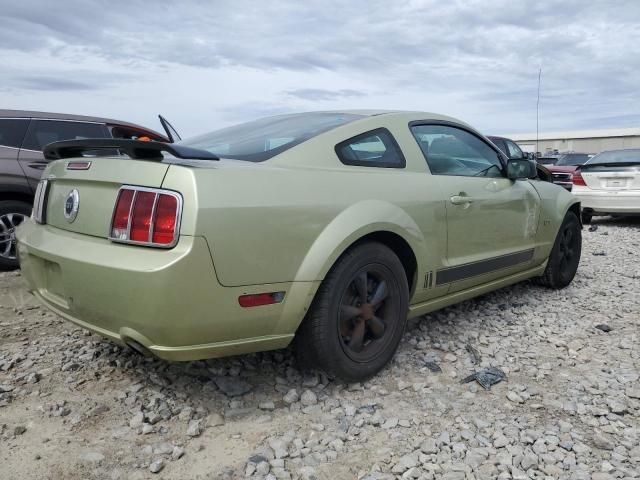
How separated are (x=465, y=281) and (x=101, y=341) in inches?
87.3

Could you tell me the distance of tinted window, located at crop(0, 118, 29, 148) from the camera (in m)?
5.05

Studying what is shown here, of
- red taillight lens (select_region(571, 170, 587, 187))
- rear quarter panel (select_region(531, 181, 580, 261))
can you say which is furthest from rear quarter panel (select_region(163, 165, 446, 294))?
red taillight lens (select_region(571, 170, 587, 187))

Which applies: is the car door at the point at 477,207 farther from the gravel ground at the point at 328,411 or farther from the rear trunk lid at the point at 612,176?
the rear trunk lid at the point at 612,176

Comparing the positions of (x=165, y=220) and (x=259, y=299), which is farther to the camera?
(x=259, y=299)

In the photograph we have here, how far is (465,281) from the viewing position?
11.1 feet

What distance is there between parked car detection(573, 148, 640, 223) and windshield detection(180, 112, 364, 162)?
6.46m

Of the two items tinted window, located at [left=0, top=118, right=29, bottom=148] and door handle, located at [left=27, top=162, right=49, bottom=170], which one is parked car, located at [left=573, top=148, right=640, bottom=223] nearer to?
door handle, located at [left=27, top=162, right=49, bottom=170]

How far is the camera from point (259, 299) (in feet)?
7.62

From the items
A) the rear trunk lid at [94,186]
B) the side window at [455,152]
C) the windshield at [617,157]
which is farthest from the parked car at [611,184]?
the rear trunk lid at [94,186]

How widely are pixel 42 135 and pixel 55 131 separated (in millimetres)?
156

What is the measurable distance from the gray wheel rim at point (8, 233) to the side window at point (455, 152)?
3742 millimetres

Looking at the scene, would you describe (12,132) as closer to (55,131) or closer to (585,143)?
(55,131)

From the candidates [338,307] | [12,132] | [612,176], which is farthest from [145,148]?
[612,176]

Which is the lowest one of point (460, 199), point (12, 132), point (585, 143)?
point (585, 143)
